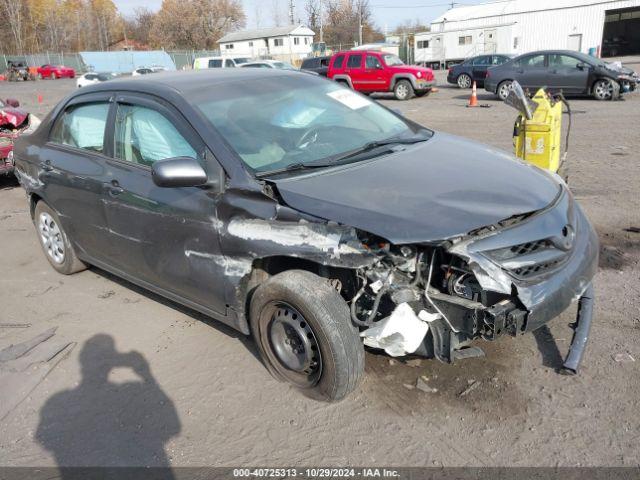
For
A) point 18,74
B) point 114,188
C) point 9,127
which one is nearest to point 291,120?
point 114,188

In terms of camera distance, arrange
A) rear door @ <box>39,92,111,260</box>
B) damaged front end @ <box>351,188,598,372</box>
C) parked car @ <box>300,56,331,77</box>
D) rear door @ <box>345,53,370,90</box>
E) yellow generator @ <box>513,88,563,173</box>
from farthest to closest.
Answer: parked car @ <box>300,56,331,77</box> < rear door @ <box>345,53,370,90</box> < yellow generator @ <box>513,88,563,173</box> < rear door @ <box>39,92,111,260</box> < damaged front end @ <box>351,188,598,372</box>

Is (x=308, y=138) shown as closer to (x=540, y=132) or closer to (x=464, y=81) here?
(x=540, y=132)

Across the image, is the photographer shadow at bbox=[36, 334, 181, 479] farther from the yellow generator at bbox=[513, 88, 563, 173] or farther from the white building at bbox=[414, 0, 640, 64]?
the white building at bbox=[414, 0, 640, 64]

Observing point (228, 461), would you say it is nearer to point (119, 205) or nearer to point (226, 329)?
point (226, 329)

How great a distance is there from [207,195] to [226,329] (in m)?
1.20

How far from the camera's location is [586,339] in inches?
124

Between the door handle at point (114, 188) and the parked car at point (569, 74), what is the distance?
47.6 feet

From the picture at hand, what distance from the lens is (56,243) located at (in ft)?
16.5

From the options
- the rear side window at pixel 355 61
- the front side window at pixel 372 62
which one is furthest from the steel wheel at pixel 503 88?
the rear side window at pixel 355 61

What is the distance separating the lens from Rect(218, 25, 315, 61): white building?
2574 inches

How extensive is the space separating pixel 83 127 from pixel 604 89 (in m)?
15.6

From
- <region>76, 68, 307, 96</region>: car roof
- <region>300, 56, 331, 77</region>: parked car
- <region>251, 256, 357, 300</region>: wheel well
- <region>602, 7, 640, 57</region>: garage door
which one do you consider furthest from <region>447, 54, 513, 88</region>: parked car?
<region>602, 7, 640, 57</region>: garage door

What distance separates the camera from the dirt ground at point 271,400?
Answer: 2695mm

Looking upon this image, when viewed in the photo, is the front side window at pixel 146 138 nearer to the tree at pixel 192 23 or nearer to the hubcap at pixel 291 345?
the hubcap at pixel 291 345
